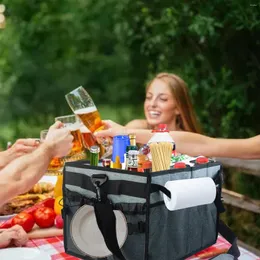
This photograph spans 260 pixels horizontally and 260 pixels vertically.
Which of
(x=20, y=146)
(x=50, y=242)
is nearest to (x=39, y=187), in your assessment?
(x=20, y=146)

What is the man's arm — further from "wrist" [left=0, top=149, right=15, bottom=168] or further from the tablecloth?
"wrist" [left=0, top=149, right=15, bottom=168]

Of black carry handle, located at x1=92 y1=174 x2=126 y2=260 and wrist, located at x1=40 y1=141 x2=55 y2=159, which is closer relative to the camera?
black carry handle, located at x1=92 y1=174 x2=126 y2=260

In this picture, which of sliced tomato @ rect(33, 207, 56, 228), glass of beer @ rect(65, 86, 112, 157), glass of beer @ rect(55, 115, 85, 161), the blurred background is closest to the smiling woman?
the blurred background

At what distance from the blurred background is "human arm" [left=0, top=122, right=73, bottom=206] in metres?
1.92

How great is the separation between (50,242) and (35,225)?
0.46ft

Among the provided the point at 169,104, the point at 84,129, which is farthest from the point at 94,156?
the point at 169,104

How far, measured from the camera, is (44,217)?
55.2 inches

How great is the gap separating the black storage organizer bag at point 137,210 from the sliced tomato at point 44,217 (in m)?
0.28

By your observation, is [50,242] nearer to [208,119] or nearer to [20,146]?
[20,146]

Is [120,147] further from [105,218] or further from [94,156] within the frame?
[105,218]

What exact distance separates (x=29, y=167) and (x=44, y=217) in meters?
0.20

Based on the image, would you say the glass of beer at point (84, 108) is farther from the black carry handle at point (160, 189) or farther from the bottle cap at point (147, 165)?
the black carry handle at point (160, 189)

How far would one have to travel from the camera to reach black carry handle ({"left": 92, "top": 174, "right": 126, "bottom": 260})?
0.98m

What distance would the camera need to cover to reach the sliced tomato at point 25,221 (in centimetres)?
135
